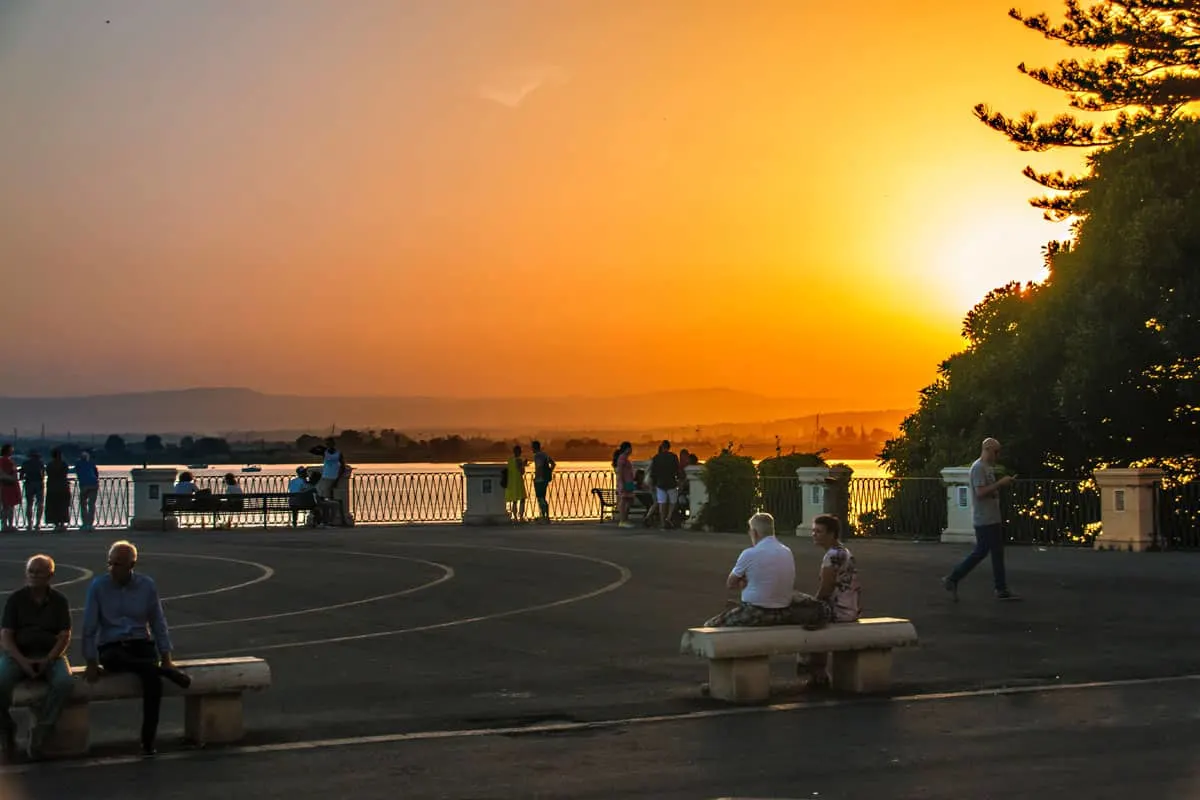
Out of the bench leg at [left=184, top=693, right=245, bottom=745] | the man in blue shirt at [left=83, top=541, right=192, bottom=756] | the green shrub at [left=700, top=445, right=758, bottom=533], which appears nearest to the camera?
the man in blue shirt at [left=83, top=541, right=192, bottom=756]

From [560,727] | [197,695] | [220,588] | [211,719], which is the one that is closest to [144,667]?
[197,695]

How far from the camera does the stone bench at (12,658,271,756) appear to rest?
33.1ft

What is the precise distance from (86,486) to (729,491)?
1529 centimetres

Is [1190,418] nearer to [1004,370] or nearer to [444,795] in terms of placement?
[1004,370]

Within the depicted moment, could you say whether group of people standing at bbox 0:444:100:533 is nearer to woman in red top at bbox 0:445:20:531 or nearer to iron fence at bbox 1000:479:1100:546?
woman in red top at bbox 0:445:20:531

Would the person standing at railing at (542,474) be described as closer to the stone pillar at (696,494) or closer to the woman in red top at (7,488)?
the stone pillar at (696,494)

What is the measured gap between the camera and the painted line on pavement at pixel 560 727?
997 centimetres

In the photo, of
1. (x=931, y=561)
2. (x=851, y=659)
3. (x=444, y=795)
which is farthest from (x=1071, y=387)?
(x=444, y=795)

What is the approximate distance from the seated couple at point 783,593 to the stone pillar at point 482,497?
2574cm

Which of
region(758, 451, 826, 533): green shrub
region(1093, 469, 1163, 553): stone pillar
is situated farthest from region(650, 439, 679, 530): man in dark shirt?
region(1093, 469, 1163, 553): stone pillar

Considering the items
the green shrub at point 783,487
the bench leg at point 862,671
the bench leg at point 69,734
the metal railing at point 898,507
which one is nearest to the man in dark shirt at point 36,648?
the bench leg at point 69,734

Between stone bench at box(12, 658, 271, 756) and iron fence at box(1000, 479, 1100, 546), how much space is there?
21013 mm

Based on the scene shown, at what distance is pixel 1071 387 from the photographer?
32719 mm

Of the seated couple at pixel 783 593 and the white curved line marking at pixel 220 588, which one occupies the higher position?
the seated couple at pixel 783 593
